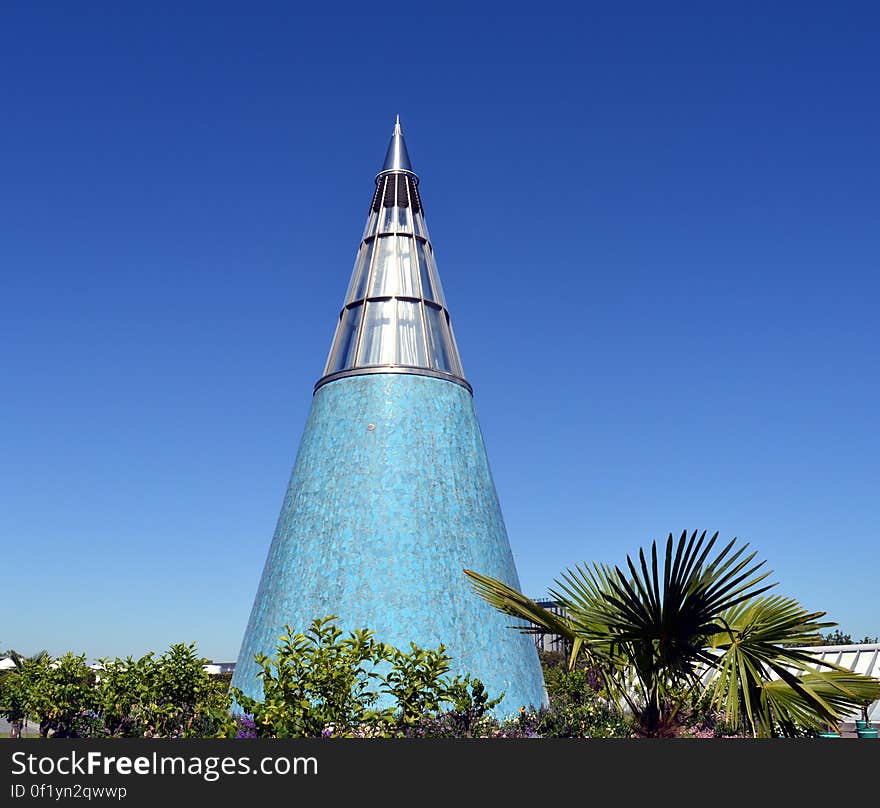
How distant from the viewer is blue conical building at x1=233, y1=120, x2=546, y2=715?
61.8ft

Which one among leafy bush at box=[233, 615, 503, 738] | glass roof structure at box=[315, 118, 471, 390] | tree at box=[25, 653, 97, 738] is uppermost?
glass roof structure at box=[315, 118, 471, 390]

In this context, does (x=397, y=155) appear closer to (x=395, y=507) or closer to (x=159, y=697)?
(x=395, y=507)

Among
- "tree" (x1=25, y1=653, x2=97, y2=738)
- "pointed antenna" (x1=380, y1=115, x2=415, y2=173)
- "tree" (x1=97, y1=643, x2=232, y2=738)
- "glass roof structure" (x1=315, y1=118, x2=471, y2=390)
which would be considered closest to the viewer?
"tree" (x1=97, y1=643, x2=232, y2=738)

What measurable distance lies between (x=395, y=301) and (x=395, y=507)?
664 cm

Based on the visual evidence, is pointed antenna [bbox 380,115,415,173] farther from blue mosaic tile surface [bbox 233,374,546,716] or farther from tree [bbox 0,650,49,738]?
tree [bbox 0,650,49,738]

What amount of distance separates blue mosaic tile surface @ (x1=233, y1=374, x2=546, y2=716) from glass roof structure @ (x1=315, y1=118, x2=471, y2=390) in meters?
0.73

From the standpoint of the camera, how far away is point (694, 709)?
32.4 feet

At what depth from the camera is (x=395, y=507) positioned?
781 inches

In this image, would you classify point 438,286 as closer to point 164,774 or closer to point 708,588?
point 708,588

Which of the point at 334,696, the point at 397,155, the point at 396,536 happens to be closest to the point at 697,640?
the point at 334,696

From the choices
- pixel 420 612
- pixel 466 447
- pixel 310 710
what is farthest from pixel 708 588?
pixel 466 447

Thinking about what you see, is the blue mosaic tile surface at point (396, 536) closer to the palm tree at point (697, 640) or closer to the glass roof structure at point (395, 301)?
the glass roof structure at point (395, 301)

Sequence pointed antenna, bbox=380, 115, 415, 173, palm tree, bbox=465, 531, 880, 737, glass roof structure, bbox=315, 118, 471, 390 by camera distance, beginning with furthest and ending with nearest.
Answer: pointed antenna, bbox=380, 115, 415, 173
glass roof structure, bbox=315, 118, 471, 390
palm tree, bbox=465, 531, 880, 737

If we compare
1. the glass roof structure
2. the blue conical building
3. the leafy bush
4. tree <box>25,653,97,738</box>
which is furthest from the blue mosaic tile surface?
the leafy bush
